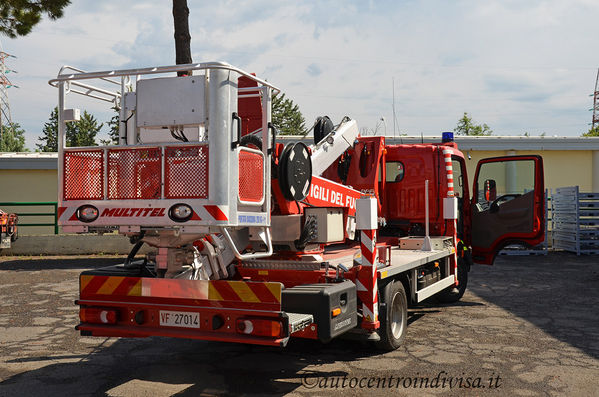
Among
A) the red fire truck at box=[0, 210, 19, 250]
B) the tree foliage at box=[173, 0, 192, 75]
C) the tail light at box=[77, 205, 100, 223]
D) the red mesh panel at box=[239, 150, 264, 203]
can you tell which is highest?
the tree foliage at box=[173, 0, 192, 75]

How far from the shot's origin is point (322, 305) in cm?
510

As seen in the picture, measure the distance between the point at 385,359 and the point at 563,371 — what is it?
5.96 feet

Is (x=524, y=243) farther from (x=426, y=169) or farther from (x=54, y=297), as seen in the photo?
(x=54, y=297)

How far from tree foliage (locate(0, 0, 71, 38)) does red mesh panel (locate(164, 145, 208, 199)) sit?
10.8 meters

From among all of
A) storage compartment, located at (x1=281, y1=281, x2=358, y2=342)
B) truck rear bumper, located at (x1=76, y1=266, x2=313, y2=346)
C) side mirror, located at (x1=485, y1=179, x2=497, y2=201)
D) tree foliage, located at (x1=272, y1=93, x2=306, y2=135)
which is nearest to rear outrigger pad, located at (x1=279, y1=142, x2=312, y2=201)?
storage compartment, located at (x1=281, y1=281, x2=358, y2=342)

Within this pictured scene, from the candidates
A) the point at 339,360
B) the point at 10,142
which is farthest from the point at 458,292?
the point at 10,142

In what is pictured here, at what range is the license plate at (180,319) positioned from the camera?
5.13 meters

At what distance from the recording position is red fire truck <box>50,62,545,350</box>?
4.90 m

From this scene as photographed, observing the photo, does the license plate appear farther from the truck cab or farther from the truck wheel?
the truck cab

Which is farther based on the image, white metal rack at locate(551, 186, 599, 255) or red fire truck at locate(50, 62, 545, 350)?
white metal rack at locate(551, 186, 599, 255)

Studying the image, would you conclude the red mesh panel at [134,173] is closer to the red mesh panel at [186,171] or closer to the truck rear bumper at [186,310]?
the red mesh panel at [186,171]

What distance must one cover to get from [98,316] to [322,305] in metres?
2.18

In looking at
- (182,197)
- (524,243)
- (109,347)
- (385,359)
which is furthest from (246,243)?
(524,243)

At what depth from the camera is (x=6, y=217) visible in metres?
16.7
